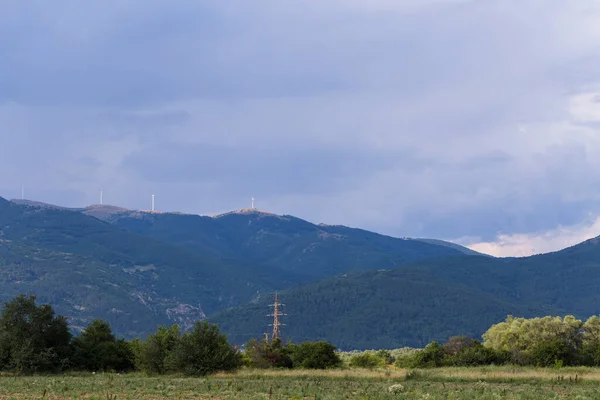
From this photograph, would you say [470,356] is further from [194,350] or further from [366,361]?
[194,350]

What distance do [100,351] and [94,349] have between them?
62cm

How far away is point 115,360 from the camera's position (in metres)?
83.5

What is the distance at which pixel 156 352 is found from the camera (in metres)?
76.6

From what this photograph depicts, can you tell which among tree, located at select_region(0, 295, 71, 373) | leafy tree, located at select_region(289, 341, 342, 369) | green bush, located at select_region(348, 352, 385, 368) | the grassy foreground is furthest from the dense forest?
the grassy foreground

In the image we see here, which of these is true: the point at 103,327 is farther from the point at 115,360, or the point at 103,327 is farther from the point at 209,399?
the point at 209,399

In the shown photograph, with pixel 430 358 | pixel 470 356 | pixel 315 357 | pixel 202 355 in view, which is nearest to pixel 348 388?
pixel 202 355

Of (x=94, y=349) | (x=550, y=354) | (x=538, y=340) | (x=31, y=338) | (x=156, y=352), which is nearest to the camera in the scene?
(x=31, y=338)

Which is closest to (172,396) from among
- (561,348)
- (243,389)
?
(243,389)

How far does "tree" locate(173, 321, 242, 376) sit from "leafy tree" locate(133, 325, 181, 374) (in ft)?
4.12

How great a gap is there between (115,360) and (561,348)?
1754 inches

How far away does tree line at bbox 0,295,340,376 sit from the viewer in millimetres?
73688

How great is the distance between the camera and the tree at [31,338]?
243ft

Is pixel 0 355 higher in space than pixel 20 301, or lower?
lower

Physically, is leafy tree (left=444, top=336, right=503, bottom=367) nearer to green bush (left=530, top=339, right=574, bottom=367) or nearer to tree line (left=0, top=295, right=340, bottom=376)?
green bush (left=530, top=339, right=574, bottom=367)
